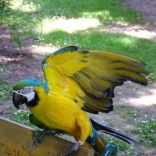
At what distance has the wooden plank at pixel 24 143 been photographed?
212cm

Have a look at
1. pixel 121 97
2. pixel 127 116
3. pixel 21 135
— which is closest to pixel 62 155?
pixel 21 135

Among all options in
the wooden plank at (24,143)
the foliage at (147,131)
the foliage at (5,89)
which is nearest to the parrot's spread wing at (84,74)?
the wooden plank at (24,143)

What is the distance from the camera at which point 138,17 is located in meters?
9.95

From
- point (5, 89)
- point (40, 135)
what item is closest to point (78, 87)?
point (40, 135)

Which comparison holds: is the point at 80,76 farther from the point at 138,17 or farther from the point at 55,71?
the point at 138,17

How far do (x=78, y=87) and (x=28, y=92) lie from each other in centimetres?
35

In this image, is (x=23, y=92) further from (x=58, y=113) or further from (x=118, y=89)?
(x=118, y=89)

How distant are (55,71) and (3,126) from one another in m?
0.42

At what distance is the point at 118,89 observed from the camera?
19.0 feet

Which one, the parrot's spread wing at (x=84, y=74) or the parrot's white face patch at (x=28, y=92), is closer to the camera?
the parrot's white face patch at (x=28, y=92)

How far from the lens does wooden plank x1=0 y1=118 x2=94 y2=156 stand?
6.96 feet

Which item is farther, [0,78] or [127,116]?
[0,78]

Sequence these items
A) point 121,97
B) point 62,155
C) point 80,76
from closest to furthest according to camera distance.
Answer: point 62,155, point 80,76, point 121,97

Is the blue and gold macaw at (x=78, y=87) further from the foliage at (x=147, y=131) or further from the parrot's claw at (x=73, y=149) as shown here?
the foliage at (x=147, y=131)
